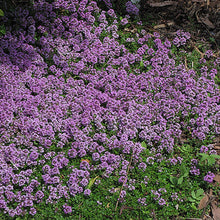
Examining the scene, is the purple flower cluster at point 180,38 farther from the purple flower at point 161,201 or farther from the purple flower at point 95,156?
the purple flower at point 161,201

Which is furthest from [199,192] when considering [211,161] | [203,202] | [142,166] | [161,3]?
[161,3]

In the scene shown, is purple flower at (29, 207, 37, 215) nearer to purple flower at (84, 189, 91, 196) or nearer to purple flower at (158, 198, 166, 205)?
purple flower at (84, 189, 91, 196)

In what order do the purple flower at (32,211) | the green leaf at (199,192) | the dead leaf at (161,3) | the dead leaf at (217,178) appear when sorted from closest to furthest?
the purple flower at (32,211), the green leaf at (199,192), the dead leaf at (217,178), the dead leaf at (161,3)

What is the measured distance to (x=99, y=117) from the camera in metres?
4.73

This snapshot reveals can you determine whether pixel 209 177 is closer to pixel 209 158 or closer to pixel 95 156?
pixel 209 158

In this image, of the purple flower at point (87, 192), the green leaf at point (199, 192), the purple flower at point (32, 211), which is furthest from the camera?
the green leaf at point (199, 192)

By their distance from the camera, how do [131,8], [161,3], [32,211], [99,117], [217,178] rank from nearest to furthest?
[32,211] → [217,178] → [99,117] → [131,8] → [161,3]

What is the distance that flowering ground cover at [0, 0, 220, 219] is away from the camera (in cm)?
410

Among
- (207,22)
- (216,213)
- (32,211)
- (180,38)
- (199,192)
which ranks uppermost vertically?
(207,22)

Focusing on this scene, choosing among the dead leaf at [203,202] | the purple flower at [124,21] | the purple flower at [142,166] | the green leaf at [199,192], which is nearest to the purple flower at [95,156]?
the purple flower at [142,166]

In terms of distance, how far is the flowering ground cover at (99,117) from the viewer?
13.4ft

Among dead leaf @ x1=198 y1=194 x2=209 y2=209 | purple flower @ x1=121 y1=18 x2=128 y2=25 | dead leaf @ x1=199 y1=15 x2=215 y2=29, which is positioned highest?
dead leaf @ x1=199 y1=15 x2=215 y2=29

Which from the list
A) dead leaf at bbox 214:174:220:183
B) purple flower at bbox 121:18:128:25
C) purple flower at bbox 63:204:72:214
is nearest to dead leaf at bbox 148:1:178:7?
purple flower at bbox 121:18:128:25

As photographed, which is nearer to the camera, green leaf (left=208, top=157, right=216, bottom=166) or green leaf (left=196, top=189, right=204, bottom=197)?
green leaf (left=196, top=189, right=204, bottom=197)
